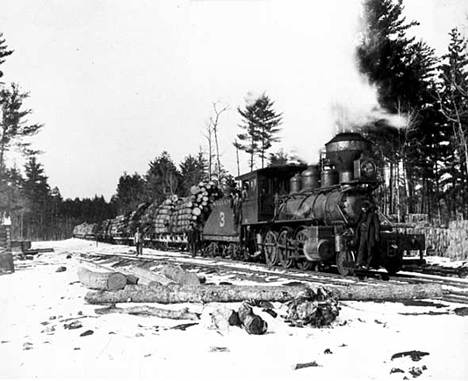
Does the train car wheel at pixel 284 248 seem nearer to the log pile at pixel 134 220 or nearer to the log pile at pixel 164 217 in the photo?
the log pile at pixel 164 217

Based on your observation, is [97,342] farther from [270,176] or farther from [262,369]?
[270,176]

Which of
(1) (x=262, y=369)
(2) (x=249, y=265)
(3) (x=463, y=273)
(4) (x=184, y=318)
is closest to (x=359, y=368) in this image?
(1) (x=262, y=369)

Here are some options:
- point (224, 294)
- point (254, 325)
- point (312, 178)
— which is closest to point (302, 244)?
point (312, 178)

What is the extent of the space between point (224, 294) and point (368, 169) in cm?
600

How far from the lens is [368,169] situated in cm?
1164

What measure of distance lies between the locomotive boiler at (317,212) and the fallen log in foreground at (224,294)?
12.4 ft

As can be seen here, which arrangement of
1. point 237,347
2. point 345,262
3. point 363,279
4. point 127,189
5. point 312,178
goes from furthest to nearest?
point 127,189 → point 312,178 → point 345,262 → point 363,279 → point 237,347

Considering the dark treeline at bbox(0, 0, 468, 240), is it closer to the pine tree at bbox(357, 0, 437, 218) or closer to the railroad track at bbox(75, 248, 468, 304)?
the pine tree at bbox(357, 0, 437, 218)

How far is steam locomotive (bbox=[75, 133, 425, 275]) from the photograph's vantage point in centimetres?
1159

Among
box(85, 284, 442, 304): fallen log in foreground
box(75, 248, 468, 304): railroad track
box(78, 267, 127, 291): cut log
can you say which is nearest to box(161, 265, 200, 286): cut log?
box(78, 267, 127, 291): cut log

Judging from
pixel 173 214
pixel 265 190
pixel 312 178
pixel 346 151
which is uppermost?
pixel 346 151

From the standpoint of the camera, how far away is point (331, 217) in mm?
12109

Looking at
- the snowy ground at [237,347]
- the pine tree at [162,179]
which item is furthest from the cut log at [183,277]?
the pine tree at [162,179]

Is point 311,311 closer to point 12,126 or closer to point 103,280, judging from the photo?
point 103,280
